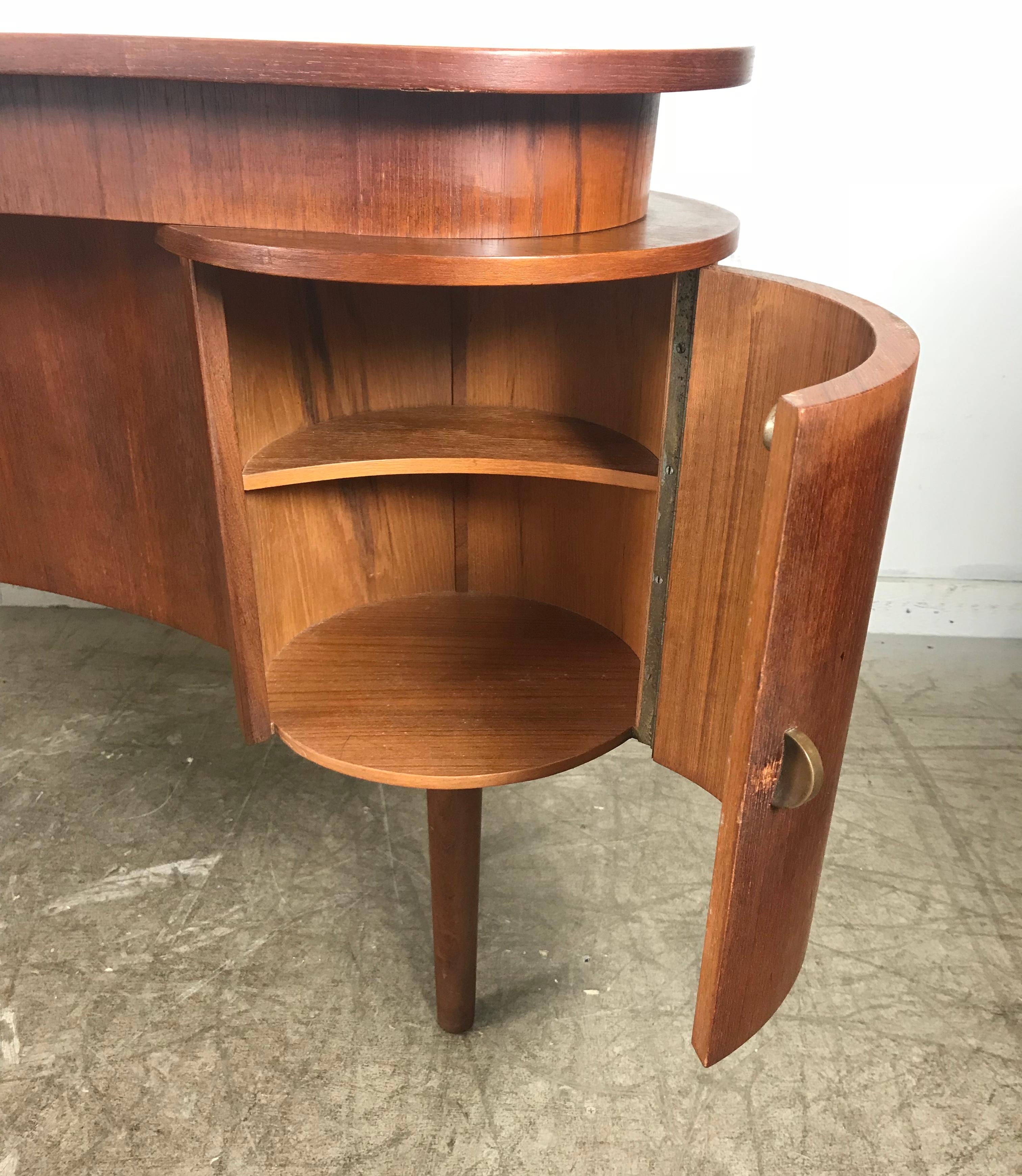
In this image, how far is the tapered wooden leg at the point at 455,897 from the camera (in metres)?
1.53

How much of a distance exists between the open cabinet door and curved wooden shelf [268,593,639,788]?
0.15 meters

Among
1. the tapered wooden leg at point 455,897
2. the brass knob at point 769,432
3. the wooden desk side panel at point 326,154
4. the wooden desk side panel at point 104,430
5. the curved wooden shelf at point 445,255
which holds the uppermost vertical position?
the wooden desk side panel at point 326,154

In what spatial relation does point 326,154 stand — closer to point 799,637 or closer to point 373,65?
point 373,65

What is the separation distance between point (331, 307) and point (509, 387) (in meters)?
0.29

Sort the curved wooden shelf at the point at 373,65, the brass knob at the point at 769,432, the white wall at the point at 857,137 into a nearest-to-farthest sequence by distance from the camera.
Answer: the brass knob at the point at 769,432 < the curved wooden shelf at the point at 373,65 < the white wall at the point at 857,137

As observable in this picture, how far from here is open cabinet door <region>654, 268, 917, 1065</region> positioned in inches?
31.7

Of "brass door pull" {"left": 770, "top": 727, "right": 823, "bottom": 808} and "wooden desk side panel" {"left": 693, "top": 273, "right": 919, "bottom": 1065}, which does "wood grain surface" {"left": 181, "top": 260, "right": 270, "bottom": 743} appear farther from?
"brass door pull" {"left": 770, "top": 727, "right": 823, "bottom": 808}

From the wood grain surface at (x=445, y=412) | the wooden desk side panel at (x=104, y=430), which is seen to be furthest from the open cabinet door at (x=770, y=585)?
the wooden desk side panel at (x=104, y=430)

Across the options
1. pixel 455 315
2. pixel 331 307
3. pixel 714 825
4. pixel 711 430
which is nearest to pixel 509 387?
pixel 455 315

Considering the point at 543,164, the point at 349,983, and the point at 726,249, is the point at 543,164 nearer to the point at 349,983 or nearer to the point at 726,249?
the point at 726,249

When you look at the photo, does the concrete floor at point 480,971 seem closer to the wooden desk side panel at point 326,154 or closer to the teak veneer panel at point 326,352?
the teak veneer panel at point 326,352

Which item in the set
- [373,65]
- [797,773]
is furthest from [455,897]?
[373,65]

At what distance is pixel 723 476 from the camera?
47.8 inches

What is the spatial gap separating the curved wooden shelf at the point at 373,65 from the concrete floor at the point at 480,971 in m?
1.44
